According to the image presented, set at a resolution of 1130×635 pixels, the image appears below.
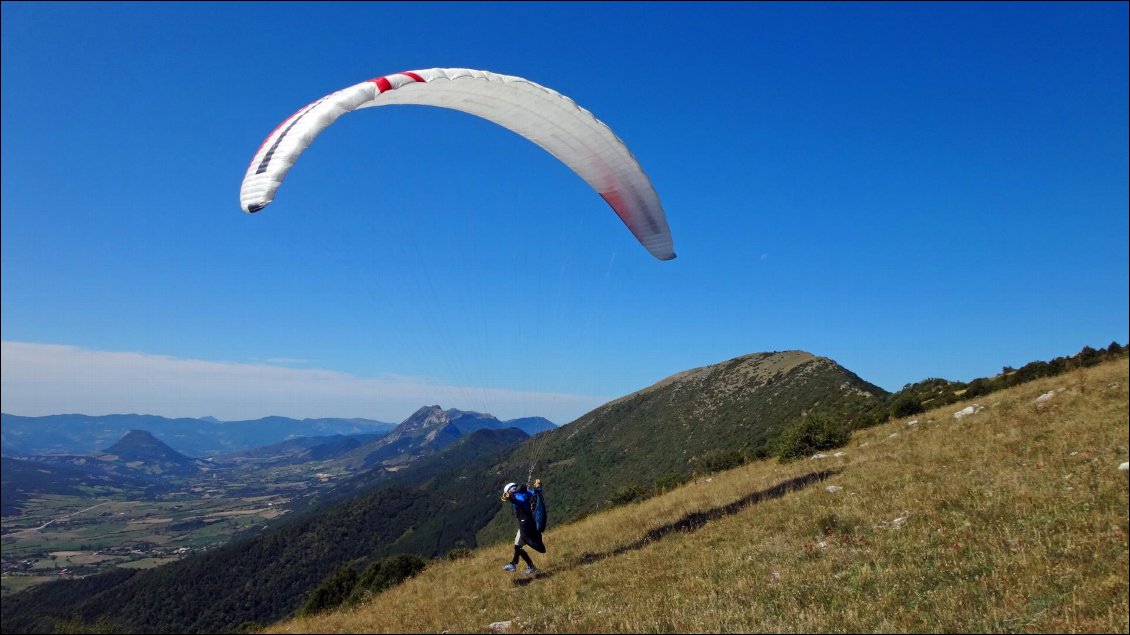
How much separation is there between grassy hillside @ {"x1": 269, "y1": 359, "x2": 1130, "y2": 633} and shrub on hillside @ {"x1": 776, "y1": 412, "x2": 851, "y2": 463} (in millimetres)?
4690

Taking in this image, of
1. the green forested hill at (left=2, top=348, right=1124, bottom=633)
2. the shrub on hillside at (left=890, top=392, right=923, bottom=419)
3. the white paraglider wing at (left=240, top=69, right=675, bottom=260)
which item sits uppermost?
the white paraglider wing at (left=240, top=69, right=675, bottom=260)

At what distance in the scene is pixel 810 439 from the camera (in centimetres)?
2128

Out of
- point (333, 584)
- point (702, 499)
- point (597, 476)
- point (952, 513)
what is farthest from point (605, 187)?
point (597, 476)

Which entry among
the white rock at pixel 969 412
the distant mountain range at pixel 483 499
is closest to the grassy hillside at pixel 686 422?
the distant mountain range at pixel 483 499

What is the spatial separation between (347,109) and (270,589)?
439 ft

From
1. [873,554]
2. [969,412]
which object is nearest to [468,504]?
[969,412]

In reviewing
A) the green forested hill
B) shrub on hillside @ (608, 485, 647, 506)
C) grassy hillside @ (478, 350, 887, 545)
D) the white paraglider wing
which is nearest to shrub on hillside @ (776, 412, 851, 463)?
shrub on hillside @ (608, 485, 647, 506)

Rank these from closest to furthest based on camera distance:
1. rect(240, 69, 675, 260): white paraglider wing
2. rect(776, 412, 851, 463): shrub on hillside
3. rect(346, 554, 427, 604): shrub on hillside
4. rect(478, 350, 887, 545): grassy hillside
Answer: rect(240, 69, 675, 260): white paraglider wing < rect(346, 554, 427, 604): shrub on hillside < rect(776, 412, 851, 463): shrub on hillside < rect(478, 350, 887, 545): grassy hillside

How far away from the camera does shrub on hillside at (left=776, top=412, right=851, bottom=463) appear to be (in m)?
20.6

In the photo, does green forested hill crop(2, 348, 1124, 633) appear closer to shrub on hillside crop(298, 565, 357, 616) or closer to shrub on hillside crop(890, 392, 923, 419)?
shrub on hillside crop(890, 392, 923, 419)

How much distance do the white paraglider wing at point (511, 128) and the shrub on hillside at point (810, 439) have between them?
10274mm

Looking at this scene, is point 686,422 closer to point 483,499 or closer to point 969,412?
point 483,499

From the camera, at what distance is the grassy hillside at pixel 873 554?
249 inches

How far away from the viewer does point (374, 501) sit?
493 feet
